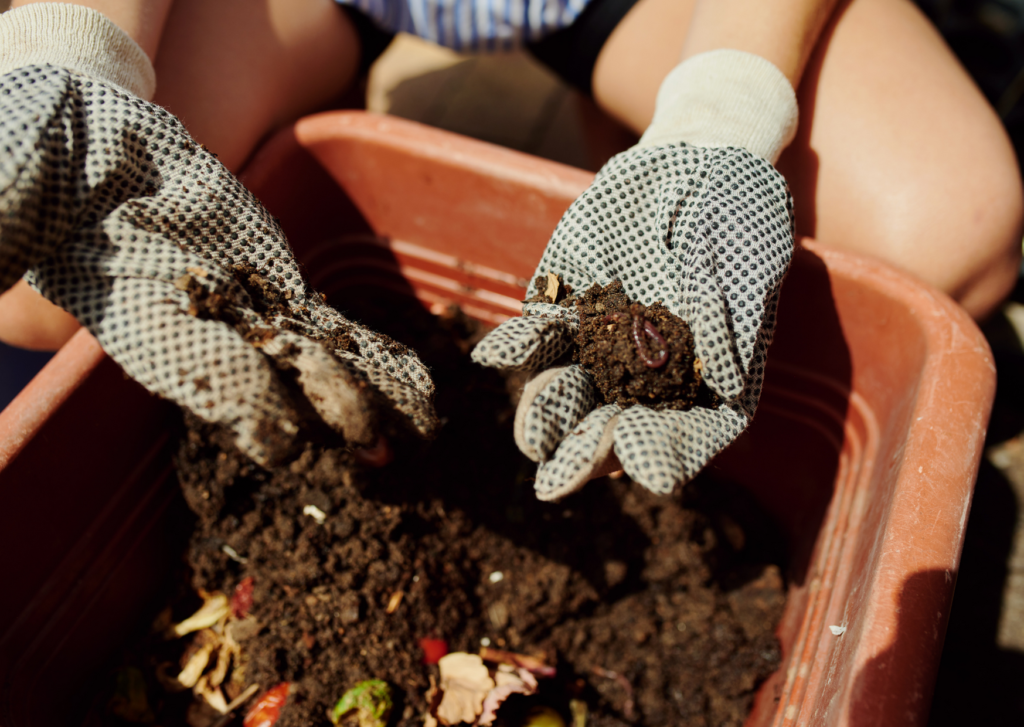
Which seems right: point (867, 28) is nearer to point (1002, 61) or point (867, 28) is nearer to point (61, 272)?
point (1002, 61)

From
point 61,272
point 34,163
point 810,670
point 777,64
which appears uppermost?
point 777,64

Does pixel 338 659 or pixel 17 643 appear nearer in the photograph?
pixel 17 643

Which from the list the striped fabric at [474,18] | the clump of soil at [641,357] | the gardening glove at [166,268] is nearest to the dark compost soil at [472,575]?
the gardening glove at [166,268]

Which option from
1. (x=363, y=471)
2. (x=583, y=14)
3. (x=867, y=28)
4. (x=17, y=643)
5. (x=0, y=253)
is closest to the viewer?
(x=0, y=253)

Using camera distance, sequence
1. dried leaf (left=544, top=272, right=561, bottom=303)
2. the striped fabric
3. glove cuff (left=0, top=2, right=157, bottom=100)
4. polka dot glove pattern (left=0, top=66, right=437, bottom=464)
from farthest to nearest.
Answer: the striped fabric, dried leaf (left=544, top=272, right=561, bottom=303), glove cuff (left=0, top=2, right=157, bottom=100), polka dot glove pattern (left=0, top=66, right=437, bottom=464)

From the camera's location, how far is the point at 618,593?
5.03ft

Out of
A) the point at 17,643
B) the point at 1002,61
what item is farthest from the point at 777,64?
the point at 17,643

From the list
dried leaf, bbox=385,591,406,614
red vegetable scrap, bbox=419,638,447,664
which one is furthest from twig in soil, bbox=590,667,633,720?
dried leaf, bbox=385,591,406,614

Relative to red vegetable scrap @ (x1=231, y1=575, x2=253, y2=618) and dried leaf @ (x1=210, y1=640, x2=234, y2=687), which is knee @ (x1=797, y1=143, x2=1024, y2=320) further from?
dried leaf @ (x1=210, y1=640, x2=234, y2=687)

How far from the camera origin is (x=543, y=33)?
5.92 ft

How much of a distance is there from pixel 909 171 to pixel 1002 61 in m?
1.41

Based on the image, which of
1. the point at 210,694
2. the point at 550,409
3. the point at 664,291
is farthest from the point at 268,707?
the point at 664,291

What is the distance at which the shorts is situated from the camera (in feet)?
5.71

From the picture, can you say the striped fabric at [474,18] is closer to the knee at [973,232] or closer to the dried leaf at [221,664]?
the knee at [973,232]
